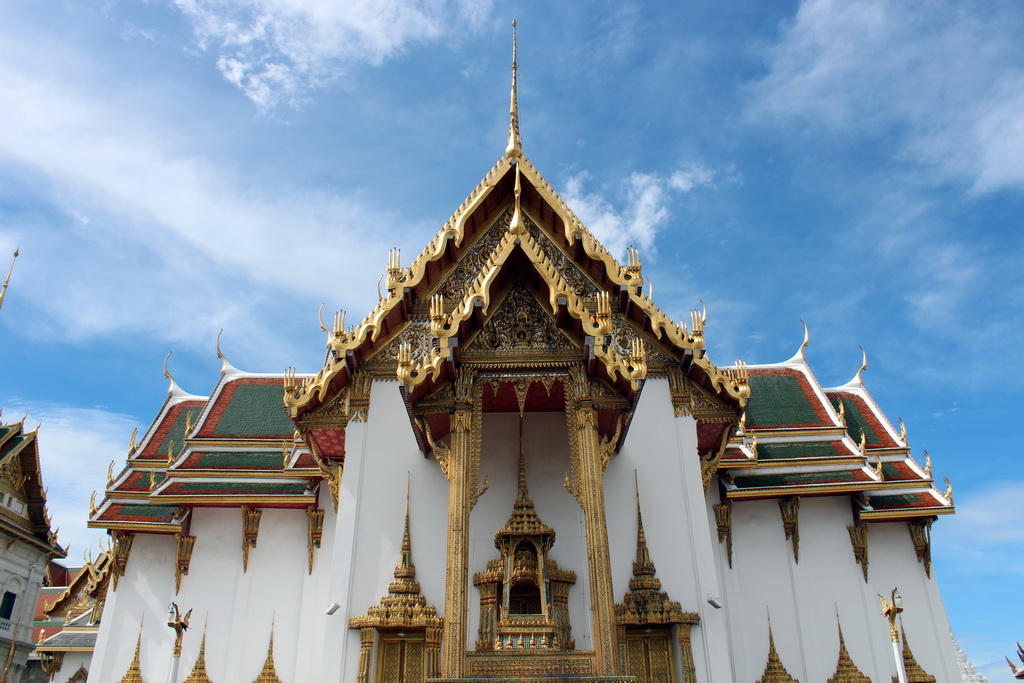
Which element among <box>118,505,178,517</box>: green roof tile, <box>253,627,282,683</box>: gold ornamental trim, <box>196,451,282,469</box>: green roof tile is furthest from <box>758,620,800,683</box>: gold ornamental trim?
<box>118,505,178,517</box>: green roof tile

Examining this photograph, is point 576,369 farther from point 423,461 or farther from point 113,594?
point 113,594

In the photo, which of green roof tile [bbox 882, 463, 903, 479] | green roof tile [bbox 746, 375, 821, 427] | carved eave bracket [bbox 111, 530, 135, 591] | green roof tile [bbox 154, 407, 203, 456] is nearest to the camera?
carved eave bracket [bbox 111, 530, 135, 591]

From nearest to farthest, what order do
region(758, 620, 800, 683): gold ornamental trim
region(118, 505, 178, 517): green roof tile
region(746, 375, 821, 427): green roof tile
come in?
region(758, 620, 800, 683): gold ornamental trim < region(118, 505, 178, 517): green roof tile < region(746, 375, 821, 427): green roof tile

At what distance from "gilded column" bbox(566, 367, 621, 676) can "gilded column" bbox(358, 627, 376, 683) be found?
251cm

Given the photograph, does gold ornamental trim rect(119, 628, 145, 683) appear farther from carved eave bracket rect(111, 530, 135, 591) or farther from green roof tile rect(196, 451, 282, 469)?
green roof tile rect(196, 451, 282, 469)

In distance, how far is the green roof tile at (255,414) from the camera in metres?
12.5

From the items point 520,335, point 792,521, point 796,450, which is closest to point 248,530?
point 520,335

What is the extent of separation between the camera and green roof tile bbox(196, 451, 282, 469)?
11.6 m

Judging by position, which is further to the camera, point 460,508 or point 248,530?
point 248,530

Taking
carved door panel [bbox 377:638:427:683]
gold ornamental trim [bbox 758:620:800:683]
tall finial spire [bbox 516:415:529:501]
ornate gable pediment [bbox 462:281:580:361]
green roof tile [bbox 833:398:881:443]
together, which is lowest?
carved door panel [bbox 377:638:427:683]

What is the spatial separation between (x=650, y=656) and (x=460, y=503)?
9.52ft

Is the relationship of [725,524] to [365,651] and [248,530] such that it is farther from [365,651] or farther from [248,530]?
[248,530]

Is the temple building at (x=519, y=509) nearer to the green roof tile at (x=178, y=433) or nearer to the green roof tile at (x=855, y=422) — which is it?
the green roof tile at (x=855, y=422)

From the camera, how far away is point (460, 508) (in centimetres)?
654
